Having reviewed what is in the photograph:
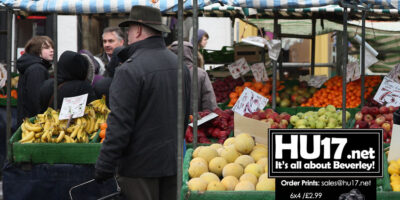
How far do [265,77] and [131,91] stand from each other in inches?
208

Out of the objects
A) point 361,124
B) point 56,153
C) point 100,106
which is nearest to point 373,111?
point 361,124

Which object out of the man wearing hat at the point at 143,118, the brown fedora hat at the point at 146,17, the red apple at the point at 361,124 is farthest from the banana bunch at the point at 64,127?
the red apple at the point at 361,124

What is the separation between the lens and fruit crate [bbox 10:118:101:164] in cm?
572

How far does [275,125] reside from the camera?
682 centimetres

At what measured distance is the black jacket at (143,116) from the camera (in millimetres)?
Result: 4270

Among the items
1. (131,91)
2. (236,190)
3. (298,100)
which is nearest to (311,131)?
(236,190)

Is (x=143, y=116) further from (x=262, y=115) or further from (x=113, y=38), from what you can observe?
(x=113, y=38)

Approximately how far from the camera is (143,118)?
172 inches

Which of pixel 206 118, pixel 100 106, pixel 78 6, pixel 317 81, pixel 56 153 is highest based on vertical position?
pixel 78 6

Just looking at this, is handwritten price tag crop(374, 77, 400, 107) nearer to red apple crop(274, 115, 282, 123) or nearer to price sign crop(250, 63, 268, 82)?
red apple crop(274, 115, 282, 123)

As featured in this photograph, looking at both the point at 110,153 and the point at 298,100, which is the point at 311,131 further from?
the point at 298,100

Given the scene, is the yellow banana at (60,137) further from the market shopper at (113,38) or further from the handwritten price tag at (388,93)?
the handwritten price tag at (388,93)

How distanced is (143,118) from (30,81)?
3534mm

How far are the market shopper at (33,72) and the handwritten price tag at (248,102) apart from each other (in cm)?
222
